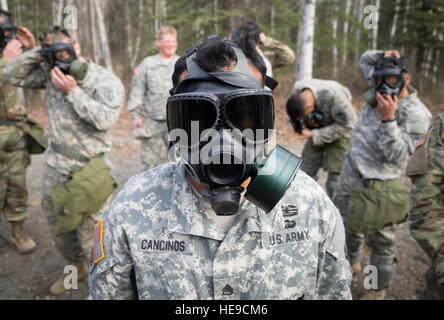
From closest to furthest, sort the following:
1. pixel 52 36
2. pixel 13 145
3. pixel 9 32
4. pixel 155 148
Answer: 1. pixel 52 36
2. pixel 9 32
3. pixel 13 145
4. pixel 155 148

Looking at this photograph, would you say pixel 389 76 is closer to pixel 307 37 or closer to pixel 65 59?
pixel 65 59

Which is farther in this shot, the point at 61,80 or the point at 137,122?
the point at 137,122

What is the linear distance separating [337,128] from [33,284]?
445 cm

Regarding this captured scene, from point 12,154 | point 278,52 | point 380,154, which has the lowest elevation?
point 12,154

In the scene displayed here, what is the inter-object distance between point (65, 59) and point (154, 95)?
8.46 ft

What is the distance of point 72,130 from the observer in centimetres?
399

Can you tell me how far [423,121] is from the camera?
381 cm

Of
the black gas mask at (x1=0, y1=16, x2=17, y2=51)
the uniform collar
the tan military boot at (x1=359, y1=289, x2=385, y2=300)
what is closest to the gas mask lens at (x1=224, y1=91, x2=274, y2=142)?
the uniform collar

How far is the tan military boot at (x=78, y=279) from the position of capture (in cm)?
417

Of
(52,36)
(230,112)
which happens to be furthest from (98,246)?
(52,36)

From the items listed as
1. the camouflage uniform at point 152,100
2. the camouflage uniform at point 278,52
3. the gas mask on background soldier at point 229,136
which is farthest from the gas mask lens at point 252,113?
the camouflage uniform at point 278,52

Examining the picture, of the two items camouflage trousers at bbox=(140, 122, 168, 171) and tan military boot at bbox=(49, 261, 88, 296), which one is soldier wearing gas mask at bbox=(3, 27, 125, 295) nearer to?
tan military boot at bbox=(49, 261, 88, 296)

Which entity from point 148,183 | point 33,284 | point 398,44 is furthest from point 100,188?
point 398,44

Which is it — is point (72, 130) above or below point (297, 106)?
below
